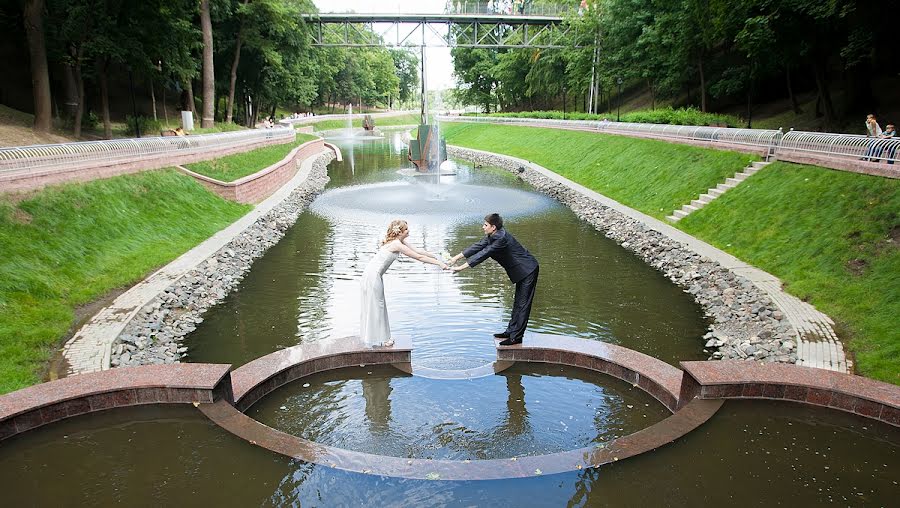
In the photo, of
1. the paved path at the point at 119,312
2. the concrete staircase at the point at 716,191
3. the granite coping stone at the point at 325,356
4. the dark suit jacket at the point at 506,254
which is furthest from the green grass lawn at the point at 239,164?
the concrete staircase at the point at 716,191

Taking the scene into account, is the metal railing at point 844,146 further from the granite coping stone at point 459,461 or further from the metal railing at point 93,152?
the metal railing at point 93,152

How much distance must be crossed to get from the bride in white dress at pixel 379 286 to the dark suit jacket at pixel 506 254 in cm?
91

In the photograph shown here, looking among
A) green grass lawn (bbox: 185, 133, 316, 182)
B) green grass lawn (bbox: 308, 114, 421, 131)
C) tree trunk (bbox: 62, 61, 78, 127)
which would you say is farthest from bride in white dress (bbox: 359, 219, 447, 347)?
green grass lawn (bbox: 308, 114, 421, 131)

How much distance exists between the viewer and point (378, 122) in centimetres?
10325

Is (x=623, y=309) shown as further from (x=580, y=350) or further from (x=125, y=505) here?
(x=125, y=505)

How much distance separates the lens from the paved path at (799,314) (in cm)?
864

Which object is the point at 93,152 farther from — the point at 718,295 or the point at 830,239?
the point at 830,239

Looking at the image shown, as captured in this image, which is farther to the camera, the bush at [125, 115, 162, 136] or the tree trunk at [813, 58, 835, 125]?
the bush at [125, 115, 162, 136]

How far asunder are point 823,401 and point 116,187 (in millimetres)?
17051

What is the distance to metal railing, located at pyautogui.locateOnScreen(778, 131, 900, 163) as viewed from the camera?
556 inches

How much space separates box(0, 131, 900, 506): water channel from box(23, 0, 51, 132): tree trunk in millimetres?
17256

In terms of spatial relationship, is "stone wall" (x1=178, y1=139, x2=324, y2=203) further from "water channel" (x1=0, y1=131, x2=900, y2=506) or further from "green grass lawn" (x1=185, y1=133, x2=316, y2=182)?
"water channel" (x1=0, y1=131, x2=900, y2=506)

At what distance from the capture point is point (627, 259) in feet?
54.3

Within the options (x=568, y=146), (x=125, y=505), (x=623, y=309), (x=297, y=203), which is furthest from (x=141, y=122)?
(x=125, y=505)
